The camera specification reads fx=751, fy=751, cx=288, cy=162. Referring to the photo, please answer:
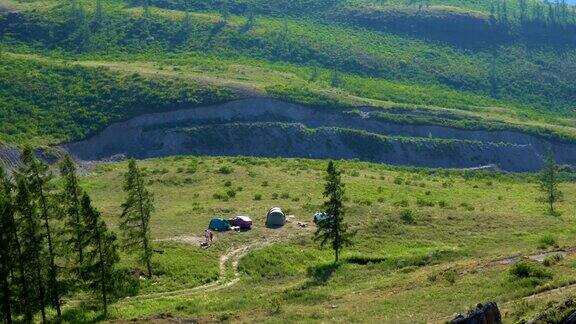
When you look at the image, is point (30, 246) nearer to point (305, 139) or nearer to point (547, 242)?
point (547, 242)

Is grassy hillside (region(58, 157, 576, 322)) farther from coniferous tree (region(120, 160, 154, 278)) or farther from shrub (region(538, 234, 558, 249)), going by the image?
coniferous tree (region(120, 160, 154, 278))

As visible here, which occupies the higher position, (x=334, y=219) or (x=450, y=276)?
(x=334, y=219)

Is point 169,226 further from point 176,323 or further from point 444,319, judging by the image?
point 444,319

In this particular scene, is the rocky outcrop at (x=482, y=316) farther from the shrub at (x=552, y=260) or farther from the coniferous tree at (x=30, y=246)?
the coniferous tree at (x=30, y=246)

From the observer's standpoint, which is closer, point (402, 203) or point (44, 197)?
point (44, 197)

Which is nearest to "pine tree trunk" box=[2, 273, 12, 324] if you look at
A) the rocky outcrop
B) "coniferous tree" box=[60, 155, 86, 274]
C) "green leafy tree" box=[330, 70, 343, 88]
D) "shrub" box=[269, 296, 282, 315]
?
"coniferous tree" box=[60, 155, 86, 274]

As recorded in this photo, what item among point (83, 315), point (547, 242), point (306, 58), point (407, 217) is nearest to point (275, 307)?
point (83, 315)
